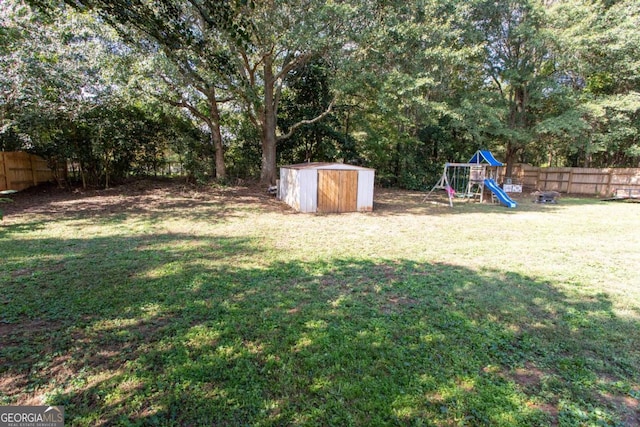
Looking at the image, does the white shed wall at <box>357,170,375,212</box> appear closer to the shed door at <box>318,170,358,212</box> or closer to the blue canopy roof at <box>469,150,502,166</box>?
the shed door at <box>318,170,358,212</box>

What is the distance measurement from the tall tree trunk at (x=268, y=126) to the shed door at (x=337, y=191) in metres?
4.41

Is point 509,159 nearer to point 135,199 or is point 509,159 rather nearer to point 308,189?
point 308,189

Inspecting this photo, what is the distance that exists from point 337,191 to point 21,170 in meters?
12.0

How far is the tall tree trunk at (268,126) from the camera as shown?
12.2m

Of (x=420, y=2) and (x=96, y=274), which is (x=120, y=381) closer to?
(x=96, y=274)

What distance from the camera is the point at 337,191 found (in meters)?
9.74

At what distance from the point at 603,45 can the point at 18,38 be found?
2222 cm

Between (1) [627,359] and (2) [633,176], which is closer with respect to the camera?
(1) [627,359]

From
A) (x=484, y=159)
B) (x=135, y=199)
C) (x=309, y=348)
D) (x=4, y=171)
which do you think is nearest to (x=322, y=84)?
(x=484, y=159)

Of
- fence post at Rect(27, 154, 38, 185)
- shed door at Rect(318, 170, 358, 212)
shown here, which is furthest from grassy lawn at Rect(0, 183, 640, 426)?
fence post at Rect(27, 154, 38, 185)

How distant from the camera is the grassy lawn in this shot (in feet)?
6.70

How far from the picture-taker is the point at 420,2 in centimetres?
984

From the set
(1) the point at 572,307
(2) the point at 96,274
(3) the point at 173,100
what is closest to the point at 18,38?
(3) the point at 173,100

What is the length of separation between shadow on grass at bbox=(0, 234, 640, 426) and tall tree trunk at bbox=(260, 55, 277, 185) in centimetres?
934
